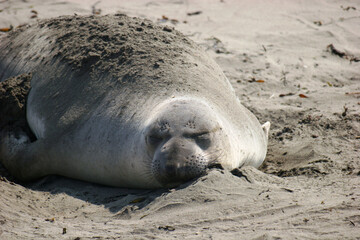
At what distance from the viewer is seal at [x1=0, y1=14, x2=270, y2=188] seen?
13.8 feet

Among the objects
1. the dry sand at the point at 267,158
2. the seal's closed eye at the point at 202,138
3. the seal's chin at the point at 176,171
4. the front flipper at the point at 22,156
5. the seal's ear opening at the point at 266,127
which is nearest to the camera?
the dry sand at the point at 267,158

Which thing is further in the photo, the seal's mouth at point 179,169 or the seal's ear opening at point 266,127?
the seal's ear opening at point 266,127

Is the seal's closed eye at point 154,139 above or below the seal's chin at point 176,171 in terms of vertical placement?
above

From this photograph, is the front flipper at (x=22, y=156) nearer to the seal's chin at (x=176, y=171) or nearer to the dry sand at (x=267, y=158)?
the dry sand at (x=267, y=158)

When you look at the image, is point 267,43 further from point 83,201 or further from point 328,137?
point 83,201

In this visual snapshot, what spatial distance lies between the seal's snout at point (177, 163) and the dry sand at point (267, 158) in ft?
0.36

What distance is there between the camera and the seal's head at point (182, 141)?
13.0 ft

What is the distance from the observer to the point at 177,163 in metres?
3.92

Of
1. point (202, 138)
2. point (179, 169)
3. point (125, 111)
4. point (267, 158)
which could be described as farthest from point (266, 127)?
point (179, 169)

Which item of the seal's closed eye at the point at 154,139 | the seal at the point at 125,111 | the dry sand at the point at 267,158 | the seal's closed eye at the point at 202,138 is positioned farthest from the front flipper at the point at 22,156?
the seal's closed eye at the point at 202,138

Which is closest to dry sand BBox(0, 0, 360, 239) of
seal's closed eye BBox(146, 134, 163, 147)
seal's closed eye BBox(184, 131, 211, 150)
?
seal's closed eye BBox(184, 131, 211, 150)

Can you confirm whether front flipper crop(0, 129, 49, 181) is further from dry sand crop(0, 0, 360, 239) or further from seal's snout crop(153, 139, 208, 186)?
seal's snout crop(153, 139, 208, 186)

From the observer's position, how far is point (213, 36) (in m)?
9.02

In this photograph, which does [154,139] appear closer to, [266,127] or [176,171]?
[176,171]
